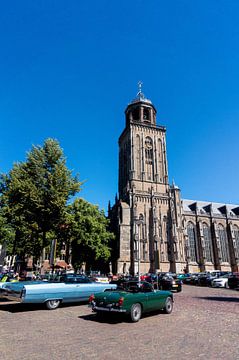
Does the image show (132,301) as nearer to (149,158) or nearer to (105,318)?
(105,318)

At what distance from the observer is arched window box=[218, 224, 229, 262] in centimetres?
5609

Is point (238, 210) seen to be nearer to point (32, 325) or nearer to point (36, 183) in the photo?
point (36, 183)

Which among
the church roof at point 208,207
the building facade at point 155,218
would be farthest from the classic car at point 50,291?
the church roof at point 208,207

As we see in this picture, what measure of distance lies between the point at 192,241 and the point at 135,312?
51352 mm

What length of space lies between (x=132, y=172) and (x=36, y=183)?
33.7 metres

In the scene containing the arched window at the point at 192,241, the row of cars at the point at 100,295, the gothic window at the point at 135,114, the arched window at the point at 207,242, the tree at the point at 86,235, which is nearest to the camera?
the row of cars at the point at 100,295

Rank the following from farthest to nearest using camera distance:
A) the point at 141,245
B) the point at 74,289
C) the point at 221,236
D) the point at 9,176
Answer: the point at 221,236, the point at 141,245, the point at 9,176, the point at 74,289

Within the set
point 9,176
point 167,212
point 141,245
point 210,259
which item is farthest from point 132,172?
point 9,176

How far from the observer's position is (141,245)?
45031mm

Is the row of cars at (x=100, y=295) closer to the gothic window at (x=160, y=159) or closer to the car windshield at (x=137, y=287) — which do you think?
the car windshield at (x=137, y=287)

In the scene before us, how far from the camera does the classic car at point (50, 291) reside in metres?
9.43

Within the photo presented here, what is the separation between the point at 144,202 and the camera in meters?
48.5

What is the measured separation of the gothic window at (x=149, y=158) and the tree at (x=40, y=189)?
34.4m

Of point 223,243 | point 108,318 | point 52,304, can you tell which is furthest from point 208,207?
point 108,318
